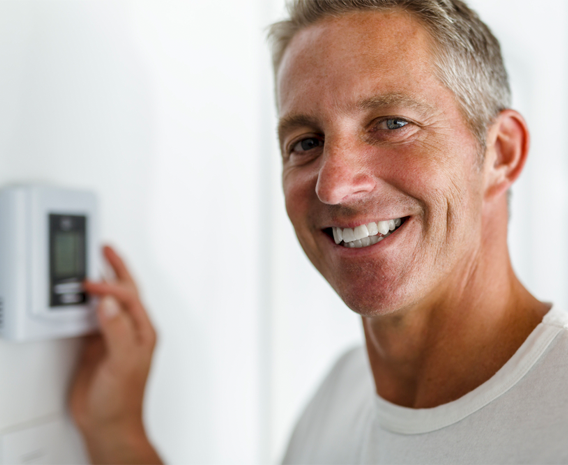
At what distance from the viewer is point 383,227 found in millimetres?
819

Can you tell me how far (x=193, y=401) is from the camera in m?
1.36

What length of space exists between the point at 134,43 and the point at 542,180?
1.94 metres

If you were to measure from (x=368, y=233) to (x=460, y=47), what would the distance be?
13.2 inches

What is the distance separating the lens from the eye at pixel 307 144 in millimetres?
902

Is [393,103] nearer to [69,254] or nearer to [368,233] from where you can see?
[368,233]

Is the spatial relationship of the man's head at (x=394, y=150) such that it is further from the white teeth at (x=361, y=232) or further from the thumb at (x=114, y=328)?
the thumb at (x=114, y=328)

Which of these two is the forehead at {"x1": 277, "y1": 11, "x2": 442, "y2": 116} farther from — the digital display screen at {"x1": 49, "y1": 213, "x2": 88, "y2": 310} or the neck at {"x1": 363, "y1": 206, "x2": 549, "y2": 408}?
the digital display screen at {"x1": 49, "y1": 213, "x2": 88, "y2": 310}

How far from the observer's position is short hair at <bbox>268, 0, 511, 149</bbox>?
31.5 inches

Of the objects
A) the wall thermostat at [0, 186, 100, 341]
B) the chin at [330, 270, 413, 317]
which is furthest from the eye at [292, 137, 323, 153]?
the wall thermostat at [0, 186, 100, 341]

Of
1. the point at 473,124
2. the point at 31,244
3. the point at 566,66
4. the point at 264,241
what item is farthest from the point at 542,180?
the point at 31,244

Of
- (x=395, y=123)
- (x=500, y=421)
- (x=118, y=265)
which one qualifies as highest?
(x=395, y=123)

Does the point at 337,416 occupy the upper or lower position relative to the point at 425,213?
lower

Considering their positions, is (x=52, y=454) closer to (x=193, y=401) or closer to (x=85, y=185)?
(x=193, y=401)

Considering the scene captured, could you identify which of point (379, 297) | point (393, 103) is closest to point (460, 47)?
point (393, 103)
